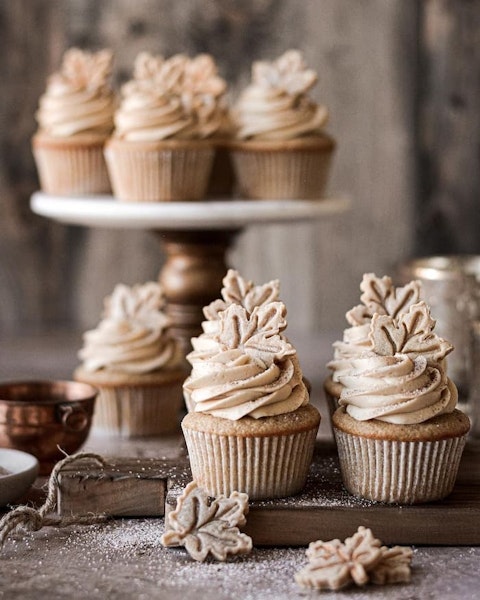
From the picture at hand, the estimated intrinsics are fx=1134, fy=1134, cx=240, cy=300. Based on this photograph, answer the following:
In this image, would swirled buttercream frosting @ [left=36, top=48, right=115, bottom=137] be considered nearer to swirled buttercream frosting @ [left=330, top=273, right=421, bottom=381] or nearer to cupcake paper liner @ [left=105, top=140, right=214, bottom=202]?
cupcake paper liner @ [left=105, top=140, right=214, bottom=202]

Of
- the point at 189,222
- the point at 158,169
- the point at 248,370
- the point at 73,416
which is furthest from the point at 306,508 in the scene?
the point at 158,169

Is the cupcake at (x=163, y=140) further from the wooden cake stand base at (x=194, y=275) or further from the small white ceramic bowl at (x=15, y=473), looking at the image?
the small white ceramic bowl at (x=15, y=473)

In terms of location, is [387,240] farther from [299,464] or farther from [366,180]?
[299,464]

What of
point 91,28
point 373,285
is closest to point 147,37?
point 91,28

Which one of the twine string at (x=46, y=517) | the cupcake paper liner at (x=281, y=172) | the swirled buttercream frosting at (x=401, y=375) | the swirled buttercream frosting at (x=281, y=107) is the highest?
the swirled buttercream frosting at (x=281, y=107)

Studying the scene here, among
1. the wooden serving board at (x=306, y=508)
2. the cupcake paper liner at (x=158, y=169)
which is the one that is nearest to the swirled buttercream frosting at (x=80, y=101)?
the cupcake paper liner at (x=158, y=169)

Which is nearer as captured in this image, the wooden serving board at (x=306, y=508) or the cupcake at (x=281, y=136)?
the wooden serving board at (x=306, y=508)

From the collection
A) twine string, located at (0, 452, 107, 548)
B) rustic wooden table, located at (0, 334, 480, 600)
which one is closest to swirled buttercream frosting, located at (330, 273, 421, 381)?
rustic wooden table, located at (0, 334, 480, 600)
